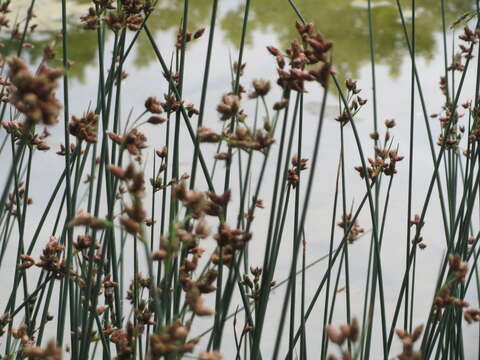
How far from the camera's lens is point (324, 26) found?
4891 millimetres

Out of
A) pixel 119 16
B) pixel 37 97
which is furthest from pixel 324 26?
pixel 37 97

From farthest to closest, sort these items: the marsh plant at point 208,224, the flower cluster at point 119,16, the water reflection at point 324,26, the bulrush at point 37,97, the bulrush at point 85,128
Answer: the water reflection at point 324,26 < the flower cluster at point 119,16 < the bulrush at point 85,128 < the marsh plant at point 208,224 < the bulrush at point 37,97

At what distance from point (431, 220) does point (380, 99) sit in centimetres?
110

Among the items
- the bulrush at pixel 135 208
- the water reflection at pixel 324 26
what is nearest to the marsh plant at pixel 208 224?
the bulrush at pixel 135 208

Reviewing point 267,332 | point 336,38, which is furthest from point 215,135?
point 336,38

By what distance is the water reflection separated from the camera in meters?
4.30

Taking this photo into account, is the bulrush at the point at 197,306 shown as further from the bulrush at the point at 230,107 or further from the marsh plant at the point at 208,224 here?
the bulrush at the point at 230,107

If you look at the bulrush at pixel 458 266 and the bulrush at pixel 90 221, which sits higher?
the bulrush at pixel 90 221

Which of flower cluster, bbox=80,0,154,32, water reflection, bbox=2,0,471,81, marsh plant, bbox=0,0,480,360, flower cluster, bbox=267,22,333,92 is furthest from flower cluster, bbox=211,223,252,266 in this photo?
water reflection, bbox=2,0,471,81

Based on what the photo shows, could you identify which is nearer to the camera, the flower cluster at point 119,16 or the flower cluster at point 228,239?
the flower cluster at point 228,239

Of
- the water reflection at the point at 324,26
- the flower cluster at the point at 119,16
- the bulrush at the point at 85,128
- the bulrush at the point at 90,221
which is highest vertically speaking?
the water reflection at the point at 324,26

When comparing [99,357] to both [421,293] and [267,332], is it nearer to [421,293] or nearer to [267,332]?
[267,332]

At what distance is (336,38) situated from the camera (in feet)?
15.4

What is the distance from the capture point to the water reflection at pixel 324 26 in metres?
4.30
